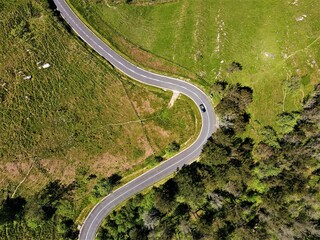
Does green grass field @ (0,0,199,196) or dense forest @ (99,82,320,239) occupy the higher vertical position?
green grass field @ (0,0,199,196)

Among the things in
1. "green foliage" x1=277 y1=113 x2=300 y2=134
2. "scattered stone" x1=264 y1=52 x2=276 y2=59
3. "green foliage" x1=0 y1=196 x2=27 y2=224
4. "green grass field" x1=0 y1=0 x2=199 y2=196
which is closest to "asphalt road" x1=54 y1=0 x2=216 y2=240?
"green grass field" x1=0 y1=0 x2=199 y2=196

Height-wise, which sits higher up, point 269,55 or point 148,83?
point 148,83

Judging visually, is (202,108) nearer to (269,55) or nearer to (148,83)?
(148,83)

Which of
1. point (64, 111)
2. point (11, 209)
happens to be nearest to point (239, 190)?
point (64, 111)

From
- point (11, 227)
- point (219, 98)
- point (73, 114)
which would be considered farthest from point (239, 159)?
point (11, 227)

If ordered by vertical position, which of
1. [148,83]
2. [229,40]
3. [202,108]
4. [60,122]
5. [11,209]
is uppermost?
[148,83]

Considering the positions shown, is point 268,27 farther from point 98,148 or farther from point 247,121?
point 98,148

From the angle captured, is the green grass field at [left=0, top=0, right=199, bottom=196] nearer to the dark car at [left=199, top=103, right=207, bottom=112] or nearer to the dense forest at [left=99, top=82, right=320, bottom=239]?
the dark car at [left=199, top=103, right=207, bottom=112]
